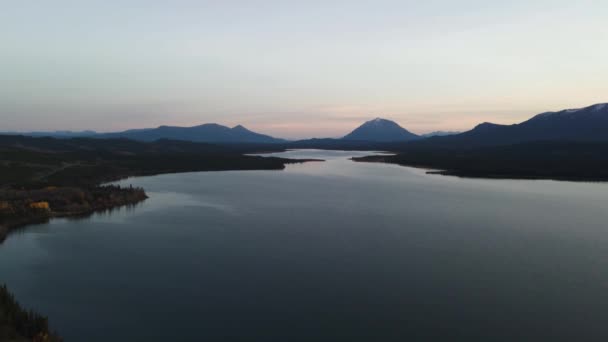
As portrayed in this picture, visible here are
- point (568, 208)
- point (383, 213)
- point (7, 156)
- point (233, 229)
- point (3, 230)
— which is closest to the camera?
point (3, 230)

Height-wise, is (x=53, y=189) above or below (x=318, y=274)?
above

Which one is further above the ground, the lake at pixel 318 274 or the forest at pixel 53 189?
the forest at pixel 53 189

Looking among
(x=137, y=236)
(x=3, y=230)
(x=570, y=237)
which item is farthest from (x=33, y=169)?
(x=570, y=237)

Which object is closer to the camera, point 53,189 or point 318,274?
point 318,274

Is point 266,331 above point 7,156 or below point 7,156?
below

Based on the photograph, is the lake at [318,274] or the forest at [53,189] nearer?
the forest at [53,189]

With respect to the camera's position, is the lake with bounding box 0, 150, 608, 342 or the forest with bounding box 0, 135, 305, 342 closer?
the forest with bounding box 0, 135, 305, 342

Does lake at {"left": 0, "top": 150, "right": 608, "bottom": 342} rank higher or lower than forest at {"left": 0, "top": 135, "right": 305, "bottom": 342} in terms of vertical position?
lower

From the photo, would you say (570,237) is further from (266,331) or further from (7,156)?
(7,156)
